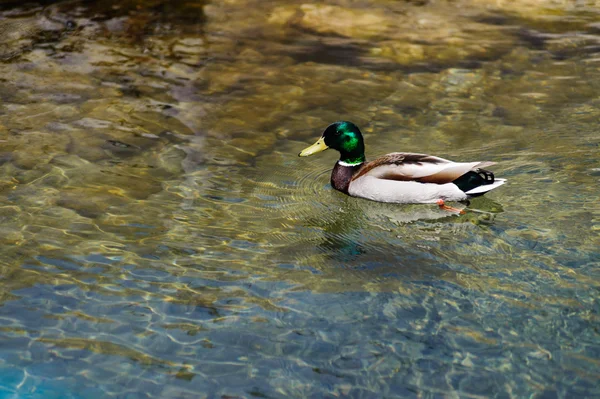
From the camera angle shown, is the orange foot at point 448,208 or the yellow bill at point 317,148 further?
the yellow bill at point 317,148

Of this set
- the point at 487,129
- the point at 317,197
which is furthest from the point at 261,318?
the point at 487,129

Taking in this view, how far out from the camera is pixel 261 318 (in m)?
5.75

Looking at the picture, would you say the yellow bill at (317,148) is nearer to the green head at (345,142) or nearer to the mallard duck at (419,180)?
the green head at (345,142)

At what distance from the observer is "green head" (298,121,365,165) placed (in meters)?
8.25

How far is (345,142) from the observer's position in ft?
27.0

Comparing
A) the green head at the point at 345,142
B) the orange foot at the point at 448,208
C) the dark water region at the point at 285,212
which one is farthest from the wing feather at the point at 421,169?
the green head at the point at 345,142

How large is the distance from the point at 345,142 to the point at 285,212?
116cm

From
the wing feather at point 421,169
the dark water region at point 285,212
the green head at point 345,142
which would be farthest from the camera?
the green head at point 345,142

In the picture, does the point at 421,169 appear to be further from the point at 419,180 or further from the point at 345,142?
the point at 345,142

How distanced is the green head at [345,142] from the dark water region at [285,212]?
36 cm

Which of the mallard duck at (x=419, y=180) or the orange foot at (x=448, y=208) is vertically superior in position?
the mallard duck at (x=419, y=180)

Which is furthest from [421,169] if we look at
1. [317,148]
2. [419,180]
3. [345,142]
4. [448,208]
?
[317,148]

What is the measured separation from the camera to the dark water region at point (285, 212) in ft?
17.5

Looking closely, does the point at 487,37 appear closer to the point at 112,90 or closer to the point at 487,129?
the point at 487,129
